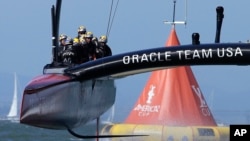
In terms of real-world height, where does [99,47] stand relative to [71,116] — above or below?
above

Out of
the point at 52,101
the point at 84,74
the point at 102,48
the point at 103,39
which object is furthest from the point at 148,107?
the point at 84,74

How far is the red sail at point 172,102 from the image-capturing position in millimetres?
25609

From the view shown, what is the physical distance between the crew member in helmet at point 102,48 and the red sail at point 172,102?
11791mm

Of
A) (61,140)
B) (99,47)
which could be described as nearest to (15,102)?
(61,140)

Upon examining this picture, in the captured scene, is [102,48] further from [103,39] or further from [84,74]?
[84,74]

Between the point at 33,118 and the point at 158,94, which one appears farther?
the point at 158,94

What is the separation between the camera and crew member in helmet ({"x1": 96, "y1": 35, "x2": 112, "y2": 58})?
13.0m

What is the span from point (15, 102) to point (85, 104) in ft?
204

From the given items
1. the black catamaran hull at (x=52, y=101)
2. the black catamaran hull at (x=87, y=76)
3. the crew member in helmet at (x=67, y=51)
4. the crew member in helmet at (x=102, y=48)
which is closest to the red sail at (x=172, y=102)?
the crew member in helmet at (x=102, y=48)

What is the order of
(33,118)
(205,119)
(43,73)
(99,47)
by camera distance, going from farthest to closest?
(205,119), (99,47), (43,73), (33,118)

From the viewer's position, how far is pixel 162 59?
9.78 metres

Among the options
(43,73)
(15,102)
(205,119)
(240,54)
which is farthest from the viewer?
(15,102)

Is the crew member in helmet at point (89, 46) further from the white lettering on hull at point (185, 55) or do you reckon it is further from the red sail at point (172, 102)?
the red sail at point (172, 102)

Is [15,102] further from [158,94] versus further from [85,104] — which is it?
[85,104]
